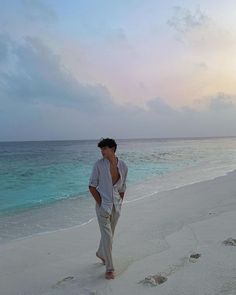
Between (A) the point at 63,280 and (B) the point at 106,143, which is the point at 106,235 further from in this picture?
(B) the point at 106,143

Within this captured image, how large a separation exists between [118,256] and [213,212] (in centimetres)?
391

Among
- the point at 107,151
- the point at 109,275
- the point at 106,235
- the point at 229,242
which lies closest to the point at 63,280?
the point at 109,275

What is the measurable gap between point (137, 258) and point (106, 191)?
1.41 m

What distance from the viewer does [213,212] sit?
9289 mm

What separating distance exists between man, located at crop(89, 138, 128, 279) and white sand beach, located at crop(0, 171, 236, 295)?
466 mm

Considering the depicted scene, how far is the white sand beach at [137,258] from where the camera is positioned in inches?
184

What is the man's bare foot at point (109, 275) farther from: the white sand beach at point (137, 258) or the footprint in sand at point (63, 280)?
the footprint in sand at point (63, 280)

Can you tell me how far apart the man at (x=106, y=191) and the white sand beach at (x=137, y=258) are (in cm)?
→ 47

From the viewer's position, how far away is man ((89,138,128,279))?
5.17 m

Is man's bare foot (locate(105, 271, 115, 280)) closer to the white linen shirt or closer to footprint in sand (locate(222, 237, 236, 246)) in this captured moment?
the white linen shirt

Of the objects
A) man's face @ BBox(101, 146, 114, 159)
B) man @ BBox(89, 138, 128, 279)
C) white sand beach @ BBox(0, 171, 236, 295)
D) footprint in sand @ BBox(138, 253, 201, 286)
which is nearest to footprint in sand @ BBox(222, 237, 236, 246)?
white sand beach @ BBox(0, 171, 236, 295)

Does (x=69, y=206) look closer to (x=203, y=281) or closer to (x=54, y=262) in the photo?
(x=54, y=262)

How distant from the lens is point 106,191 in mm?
5215

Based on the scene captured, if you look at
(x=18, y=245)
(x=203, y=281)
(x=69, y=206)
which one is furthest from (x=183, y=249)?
(x=69, y=206)
